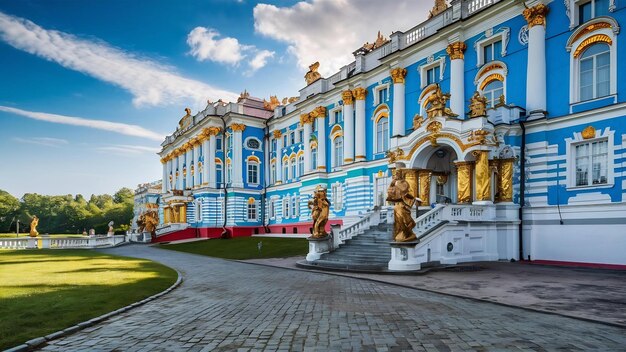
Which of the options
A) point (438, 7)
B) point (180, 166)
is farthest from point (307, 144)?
point (180, 166)

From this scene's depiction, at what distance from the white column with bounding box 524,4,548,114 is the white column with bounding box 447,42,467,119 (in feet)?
13.8

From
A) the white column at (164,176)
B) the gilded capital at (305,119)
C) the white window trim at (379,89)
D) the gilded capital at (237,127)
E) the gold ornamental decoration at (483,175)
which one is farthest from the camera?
the white column at (164,176)

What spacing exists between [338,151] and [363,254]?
17910 millimetres

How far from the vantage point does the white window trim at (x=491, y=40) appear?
20312mm

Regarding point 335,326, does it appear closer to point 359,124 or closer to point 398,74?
point 398,74

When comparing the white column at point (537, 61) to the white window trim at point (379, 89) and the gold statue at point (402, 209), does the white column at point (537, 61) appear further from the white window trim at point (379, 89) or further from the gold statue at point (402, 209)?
the white window trim at point (379, 89)

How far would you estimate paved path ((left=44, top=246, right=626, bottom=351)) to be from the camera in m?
Result: 5.87

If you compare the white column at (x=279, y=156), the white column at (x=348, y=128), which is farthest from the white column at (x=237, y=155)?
the white column at (x=348, y=128)

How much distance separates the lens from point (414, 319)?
7301mm

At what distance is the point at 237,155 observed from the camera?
144ft

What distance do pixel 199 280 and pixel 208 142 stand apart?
A: 34.9m

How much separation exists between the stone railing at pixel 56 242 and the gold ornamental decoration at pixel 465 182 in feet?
124

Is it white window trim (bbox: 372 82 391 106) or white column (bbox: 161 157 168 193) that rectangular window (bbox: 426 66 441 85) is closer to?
white window trim (bbox: 372 82 391 106)

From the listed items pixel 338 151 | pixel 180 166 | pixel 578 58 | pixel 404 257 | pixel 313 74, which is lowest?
pixel 404 257
